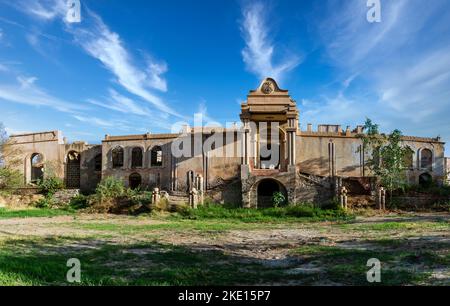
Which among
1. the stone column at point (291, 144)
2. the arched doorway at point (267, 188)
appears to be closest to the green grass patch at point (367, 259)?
the stone column at point (291, 144)

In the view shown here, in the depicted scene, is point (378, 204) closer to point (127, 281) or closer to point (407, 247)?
point (407, 247)

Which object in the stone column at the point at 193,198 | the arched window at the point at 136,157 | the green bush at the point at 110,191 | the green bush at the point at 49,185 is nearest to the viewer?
the stone column at the point at 193,198

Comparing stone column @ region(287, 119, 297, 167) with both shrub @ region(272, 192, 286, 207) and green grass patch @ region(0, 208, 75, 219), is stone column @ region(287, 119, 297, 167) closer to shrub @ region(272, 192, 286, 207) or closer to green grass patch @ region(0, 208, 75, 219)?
shrub @ region(272, 192, 286, 207)

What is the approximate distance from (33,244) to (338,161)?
988 inches

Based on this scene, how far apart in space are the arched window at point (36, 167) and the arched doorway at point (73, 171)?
8.93 feet

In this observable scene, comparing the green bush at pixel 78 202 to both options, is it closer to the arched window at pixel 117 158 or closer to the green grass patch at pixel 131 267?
the arched window at pixel 117 158

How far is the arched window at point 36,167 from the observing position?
35.1m

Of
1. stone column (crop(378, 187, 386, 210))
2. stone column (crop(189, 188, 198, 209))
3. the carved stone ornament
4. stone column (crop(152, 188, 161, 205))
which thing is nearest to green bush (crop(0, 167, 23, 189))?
stone column (crop(152, 188, 161, 205))

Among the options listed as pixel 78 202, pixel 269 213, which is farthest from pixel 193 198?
pixel 78 202

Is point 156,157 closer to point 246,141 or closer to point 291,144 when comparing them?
point 246,141

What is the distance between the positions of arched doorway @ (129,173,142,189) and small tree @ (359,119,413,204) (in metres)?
19.8

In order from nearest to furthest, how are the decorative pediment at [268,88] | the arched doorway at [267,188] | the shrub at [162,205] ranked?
the shrub at [162,205]
the arched doorway at [267,188]
the decorative pediment at [268,88]

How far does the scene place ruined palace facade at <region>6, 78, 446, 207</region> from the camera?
993 inches
